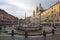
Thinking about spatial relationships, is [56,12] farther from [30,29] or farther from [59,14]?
[30,29]

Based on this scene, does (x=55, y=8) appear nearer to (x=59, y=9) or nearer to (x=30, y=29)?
(x=59, y=9)

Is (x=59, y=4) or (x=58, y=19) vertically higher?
(x=59, y=4)

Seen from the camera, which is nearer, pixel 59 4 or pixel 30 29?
pixel 30 29

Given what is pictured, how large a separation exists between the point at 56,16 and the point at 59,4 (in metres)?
7.95

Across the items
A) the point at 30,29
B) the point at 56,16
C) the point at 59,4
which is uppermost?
the point at 59,4

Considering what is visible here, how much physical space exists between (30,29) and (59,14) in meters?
56.0

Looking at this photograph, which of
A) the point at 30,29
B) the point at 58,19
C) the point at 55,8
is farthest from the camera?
the point at 55,8

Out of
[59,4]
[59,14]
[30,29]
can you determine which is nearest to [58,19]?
[59,14]

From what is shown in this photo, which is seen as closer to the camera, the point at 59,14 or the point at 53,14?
the point at 59,14

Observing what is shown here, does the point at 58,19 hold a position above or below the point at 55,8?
below

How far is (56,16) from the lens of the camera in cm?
9719

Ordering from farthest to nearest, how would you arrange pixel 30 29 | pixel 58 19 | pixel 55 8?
pixel 55 8 → pixel 58 19 → pixel 30 29

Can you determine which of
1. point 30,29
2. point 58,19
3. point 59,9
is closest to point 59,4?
point 59,9

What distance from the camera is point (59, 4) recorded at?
313 ft
